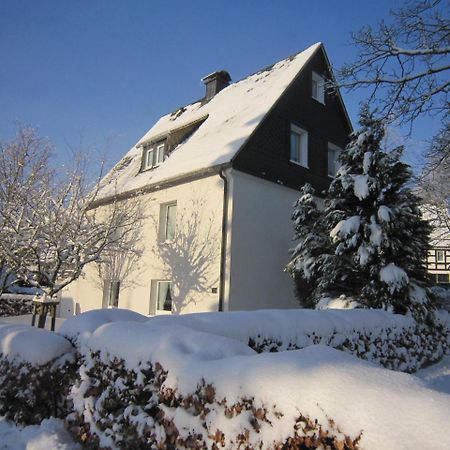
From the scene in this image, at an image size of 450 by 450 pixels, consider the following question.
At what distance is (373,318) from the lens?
7.62 meters

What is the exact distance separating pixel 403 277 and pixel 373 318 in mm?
1466

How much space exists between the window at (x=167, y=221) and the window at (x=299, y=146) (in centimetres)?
457

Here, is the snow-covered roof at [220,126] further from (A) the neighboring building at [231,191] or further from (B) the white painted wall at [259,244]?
(B) the white painted wall at [259,244]

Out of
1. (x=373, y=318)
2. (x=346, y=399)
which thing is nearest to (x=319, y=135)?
(x=373, y=318)

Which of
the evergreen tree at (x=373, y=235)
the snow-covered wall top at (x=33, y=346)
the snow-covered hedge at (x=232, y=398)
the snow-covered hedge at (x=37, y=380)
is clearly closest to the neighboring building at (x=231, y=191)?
the evergreen tree at (x=373, y=235)

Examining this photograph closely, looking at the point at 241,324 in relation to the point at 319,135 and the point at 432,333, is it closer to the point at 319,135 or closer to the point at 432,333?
the point at 432,333

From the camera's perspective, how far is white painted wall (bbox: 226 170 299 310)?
1126cm

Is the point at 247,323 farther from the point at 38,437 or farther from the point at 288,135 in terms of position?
the point at 288,135

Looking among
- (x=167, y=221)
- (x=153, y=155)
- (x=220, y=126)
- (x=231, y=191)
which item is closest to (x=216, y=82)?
(x=153, y=155)

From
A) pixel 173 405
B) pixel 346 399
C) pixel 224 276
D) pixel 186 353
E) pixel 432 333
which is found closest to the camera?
pixel 346 399

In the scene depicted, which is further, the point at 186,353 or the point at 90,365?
the point at 90,365

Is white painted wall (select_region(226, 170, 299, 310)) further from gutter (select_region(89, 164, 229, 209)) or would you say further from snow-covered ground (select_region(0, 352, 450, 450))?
snow-covered ground (select_region(0, 352, 450, 450))

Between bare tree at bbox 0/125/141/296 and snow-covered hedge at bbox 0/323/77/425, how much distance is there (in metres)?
7.37

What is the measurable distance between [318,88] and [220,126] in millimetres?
4690
